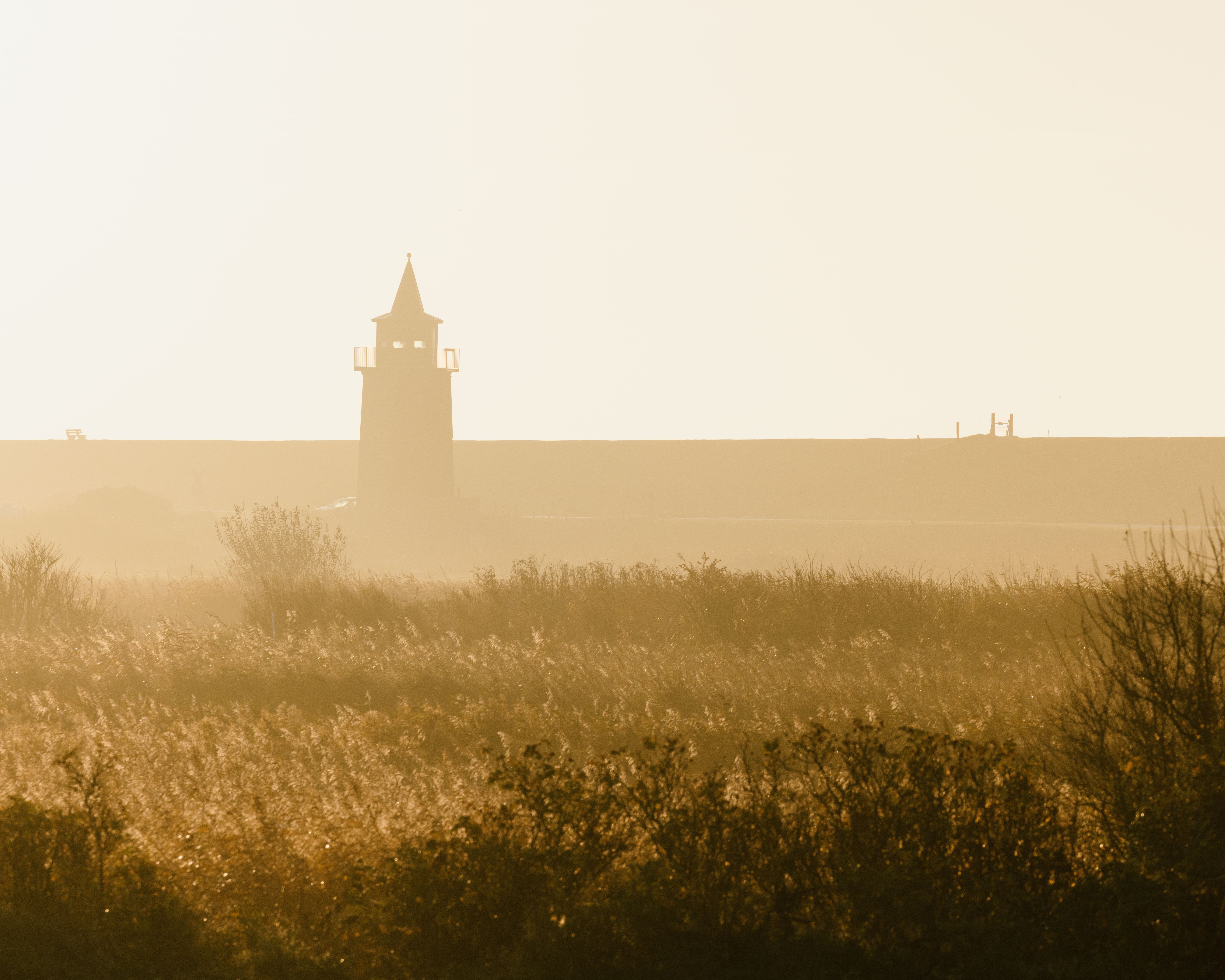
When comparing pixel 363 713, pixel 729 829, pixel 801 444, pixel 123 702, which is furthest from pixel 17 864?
pixel 801 444

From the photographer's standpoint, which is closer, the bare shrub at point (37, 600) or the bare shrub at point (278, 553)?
the bare shrub at point (37, 600)

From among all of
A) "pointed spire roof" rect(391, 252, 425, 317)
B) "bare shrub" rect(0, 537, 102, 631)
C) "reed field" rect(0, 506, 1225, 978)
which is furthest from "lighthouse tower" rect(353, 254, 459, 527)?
"reed field" rect(0, 506, 1225, 978)

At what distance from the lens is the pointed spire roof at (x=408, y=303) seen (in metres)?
47.9

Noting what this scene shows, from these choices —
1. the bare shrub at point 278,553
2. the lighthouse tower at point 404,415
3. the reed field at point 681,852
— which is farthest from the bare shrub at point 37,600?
the lighthouse tower at point 404,415

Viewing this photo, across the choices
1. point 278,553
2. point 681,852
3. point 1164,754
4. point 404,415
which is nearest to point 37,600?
point 278,553

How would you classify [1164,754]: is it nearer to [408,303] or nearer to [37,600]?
[37,600]

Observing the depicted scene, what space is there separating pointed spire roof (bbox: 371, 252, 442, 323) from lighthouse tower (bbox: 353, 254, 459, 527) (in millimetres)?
21

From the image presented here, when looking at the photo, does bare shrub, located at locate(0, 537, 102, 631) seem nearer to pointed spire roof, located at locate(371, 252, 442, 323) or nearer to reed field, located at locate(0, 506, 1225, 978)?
reed field, located at locate(0, 506, 1225, 978)

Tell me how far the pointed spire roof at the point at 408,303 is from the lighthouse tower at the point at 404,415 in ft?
0.07

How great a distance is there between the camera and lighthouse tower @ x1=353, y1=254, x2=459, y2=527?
47.6 meters

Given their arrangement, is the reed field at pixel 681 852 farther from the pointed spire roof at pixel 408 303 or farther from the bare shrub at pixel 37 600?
the pointed spire roof at pixel 408 303

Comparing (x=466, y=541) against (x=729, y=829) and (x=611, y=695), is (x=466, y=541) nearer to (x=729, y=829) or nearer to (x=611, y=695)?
(x=611, y=695)

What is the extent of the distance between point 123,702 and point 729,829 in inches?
444

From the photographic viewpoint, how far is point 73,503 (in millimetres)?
63312
